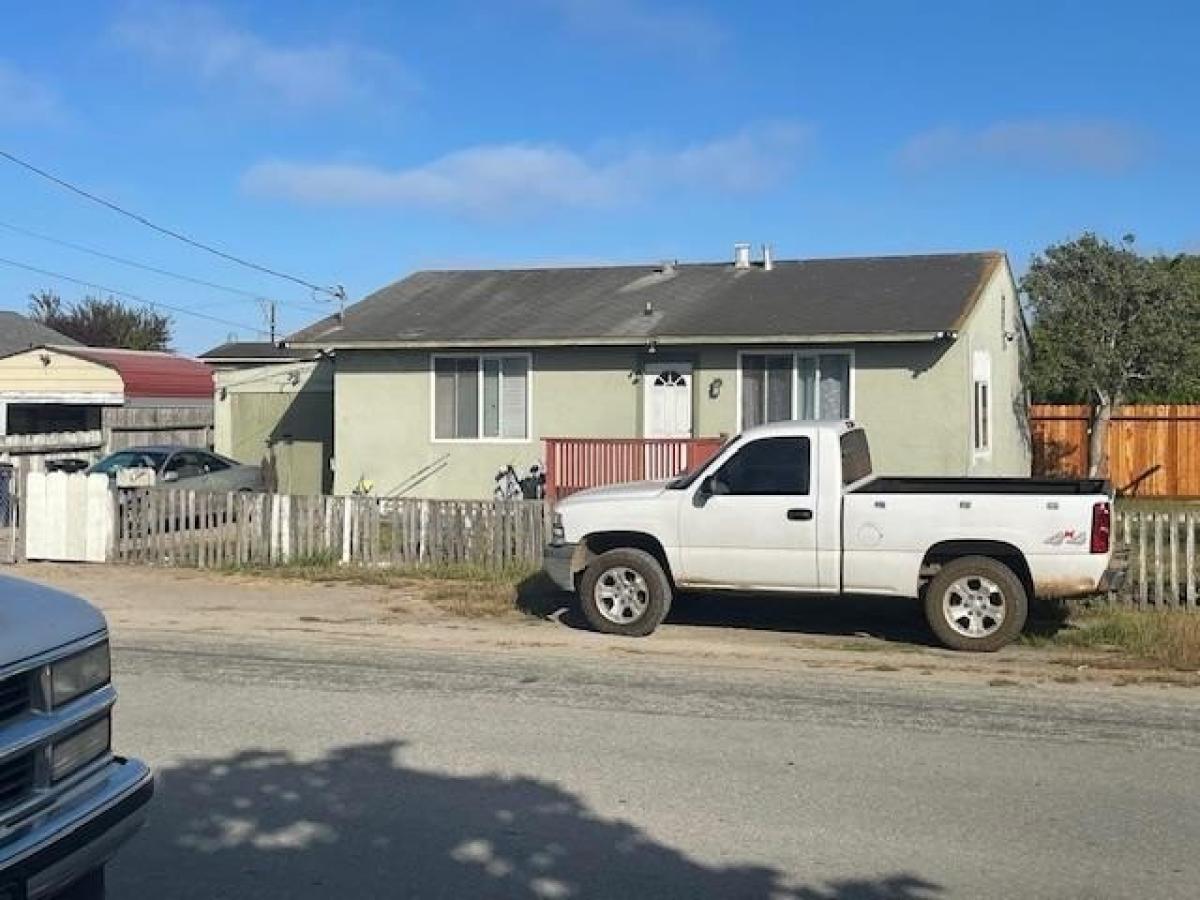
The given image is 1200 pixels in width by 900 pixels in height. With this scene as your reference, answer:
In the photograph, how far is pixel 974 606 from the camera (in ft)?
34.8

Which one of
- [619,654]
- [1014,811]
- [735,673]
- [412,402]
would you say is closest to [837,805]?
[1014,811]

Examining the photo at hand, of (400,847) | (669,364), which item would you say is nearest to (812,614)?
(400,847)

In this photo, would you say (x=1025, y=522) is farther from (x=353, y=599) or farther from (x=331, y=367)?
(x=331, y=367)

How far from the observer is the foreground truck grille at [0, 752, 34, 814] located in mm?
3742

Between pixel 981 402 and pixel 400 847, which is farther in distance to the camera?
pixel 981 402

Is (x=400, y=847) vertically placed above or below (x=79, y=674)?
below

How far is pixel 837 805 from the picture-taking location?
624 cm

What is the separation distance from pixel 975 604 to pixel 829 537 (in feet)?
4.19

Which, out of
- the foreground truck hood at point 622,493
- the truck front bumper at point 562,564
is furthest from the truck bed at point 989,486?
the truck front bumper at point 562,564

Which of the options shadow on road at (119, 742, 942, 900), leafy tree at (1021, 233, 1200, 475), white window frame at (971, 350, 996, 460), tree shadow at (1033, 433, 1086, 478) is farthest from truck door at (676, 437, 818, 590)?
tree shadow at (1033, 433, 1086, 478)

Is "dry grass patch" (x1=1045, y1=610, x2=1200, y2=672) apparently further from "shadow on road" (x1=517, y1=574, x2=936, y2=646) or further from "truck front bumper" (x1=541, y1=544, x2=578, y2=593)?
"truck front bumper" (x1=541, y1=544, x2=578, y2=593)

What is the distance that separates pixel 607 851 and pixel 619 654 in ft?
16.7

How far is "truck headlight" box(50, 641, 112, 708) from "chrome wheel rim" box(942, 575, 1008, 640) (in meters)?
7.71

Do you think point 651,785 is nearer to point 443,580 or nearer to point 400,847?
point 400,847
